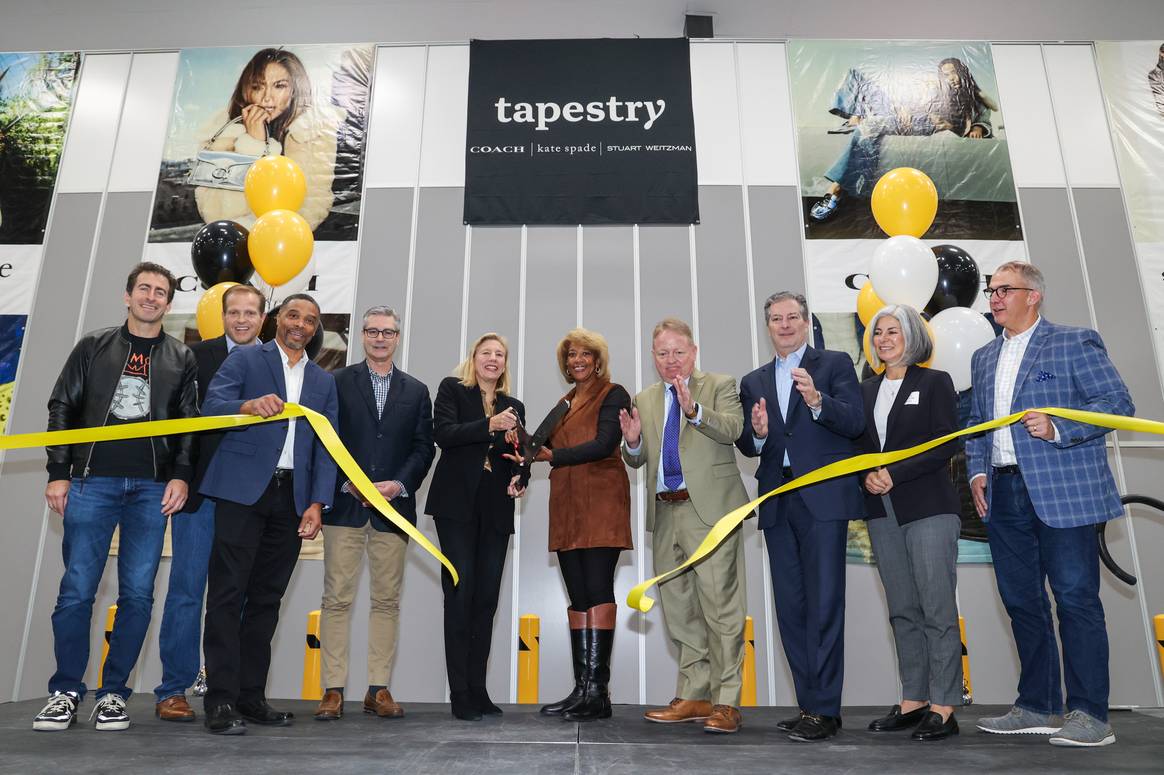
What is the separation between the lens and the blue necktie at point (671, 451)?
11.2ft

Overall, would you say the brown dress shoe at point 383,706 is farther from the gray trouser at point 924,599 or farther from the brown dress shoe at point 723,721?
the gray trouser at point 924,599

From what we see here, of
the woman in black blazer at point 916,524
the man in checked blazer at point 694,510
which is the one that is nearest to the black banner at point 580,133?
the man in checked blazer at point 694,510

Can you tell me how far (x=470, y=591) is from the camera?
3465 millimetres

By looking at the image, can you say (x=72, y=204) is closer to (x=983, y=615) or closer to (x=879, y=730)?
(x=879, y=730)

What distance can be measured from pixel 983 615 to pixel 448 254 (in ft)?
14.5

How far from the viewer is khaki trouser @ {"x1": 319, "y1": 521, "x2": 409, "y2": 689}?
11.3ft

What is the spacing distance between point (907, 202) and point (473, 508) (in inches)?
125

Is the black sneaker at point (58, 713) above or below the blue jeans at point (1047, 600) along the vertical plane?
below

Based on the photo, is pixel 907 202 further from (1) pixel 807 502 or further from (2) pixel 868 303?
(1) pixel 807 502

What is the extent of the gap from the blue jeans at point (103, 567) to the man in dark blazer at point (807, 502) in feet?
8.25

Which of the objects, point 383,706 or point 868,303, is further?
point 868,303

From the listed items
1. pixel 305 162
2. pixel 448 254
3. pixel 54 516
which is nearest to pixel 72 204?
pixel 305 162

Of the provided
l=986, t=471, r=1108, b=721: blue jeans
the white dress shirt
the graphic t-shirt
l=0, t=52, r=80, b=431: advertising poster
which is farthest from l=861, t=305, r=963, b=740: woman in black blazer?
l=0, t=52, r=80, b=431: advertising poster

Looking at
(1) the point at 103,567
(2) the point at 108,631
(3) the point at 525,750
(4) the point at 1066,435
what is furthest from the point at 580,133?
(3) the point at 525,750
